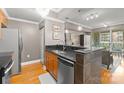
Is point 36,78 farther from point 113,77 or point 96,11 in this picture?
point 96,11

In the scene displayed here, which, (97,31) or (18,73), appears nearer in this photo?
(18,73)

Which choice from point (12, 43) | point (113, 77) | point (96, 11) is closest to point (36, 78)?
point (12, 43)

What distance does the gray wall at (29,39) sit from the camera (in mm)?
4004

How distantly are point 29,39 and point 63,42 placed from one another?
65.5 inches

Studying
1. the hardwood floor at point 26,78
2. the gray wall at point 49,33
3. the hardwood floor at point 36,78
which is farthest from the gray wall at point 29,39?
the hardwood floor at point 36,78

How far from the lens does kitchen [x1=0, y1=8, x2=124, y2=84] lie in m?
1.78

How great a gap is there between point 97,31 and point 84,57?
239cm

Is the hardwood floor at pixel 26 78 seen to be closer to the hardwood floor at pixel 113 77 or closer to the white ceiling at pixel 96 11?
the hardwood floor at pixel 113 77

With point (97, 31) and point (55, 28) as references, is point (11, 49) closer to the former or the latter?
point (55, 28)

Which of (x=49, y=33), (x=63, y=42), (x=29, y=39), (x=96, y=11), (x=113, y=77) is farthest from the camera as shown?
(x=29, y=39)

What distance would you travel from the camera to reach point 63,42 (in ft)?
13.2

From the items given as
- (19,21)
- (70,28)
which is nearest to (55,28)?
(70,28)
